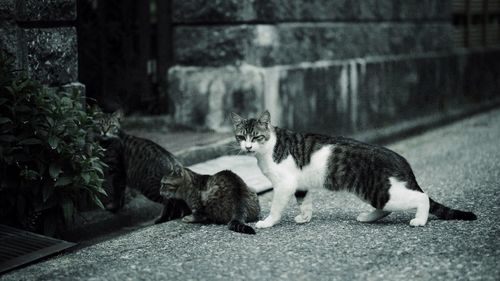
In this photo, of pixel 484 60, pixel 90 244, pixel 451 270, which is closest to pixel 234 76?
pixel 90 244

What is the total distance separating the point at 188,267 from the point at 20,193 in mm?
1204

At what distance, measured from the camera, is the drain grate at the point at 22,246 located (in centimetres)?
436

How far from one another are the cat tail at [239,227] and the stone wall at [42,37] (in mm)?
1754

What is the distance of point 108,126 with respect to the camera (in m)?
5.82

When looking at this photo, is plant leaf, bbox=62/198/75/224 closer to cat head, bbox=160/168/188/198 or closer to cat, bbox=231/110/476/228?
cat head, bbox=160/168/188/198

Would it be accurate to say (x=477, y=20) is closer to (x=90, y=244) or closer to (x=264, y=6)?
(x=264, y=6)

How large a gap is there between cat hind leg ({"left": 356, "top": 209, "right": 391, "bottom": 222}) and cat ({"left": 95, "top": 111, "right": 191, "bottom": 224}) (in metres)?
1.32

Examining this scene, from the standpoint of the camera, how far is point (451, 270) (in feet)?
Answer: 13.1

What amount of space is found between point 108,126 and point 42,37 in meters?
0.82

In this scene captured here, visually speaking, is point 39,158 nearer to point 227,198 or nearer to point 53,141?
point 53,141

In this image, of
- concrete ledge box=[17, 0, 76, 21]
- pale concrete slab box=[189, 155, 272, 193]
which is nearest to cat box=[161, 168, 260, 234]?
pale concrete slab box=[189, 155, 272, 193]

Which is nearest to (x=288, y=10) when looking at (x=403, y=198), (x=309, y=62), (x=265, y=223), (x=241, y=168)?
(x=309, y=62)

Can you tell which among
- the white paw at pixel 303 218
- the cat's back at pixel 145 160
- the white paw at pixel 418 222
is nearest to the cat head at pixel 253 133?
the white paw at pixel 303 218

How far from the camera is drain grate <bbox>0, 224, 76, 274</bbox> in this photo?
4.36 meters
